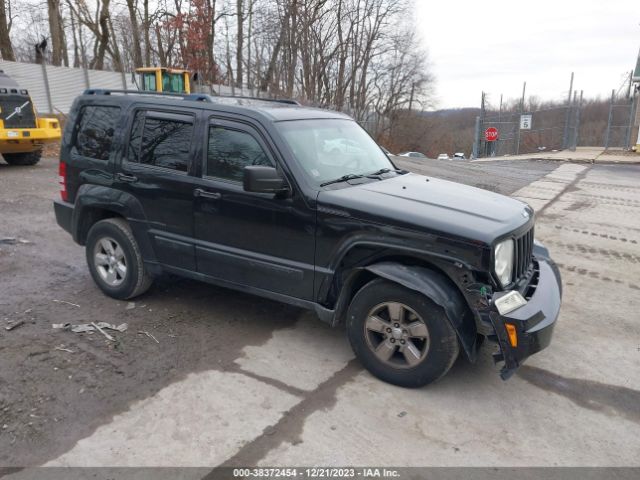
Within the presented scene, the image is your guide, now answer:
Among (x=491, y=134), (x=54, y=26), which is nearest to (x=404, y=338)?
(x=491, y=134)

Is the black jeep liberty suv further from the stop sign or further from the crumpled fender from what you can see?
the stop sign

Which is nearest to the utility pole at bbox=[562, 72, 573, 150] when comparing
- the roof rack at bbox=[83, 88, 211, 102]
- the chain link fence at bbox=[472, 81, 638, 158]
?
the chain link fence at bbox=[472, 81, 638, 158]

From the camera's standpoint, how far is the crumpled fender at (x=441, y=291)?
3.29m

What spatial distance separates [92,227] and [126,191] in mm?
641

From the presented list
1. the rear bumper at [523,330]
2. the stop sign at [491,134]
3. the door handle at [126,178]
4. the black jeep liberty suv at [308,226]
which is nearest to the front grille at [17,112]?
the black jeep liberty suv at [308,226]

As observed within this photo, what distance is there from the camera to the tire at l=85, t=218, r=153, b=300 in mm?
4734

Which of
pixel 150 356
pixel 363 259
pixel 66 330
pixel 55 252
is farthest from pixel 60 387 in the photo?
pixel 55 252

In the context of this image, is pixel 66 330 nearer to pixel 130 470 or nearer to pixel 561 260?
pixel 130 470

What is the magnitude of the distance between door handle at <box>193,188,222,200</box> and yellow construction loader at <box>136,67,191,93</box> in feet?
54.4

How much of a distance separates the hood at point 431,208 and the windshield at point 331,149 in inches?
10.7

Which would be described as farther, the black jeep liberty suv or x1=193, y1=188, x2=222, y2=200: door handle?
x1=193, y1=188, x2=222, y2=200: door handle

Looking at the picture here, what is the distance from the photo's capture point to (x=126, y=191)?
15.3 ft

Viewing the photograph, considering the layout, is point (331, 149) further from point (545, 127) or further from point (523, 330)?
point (545, 127)

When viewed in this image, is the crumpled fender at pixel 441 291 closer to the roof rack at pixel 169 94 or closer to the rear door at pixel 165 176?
the rear door at pixel 165 176
